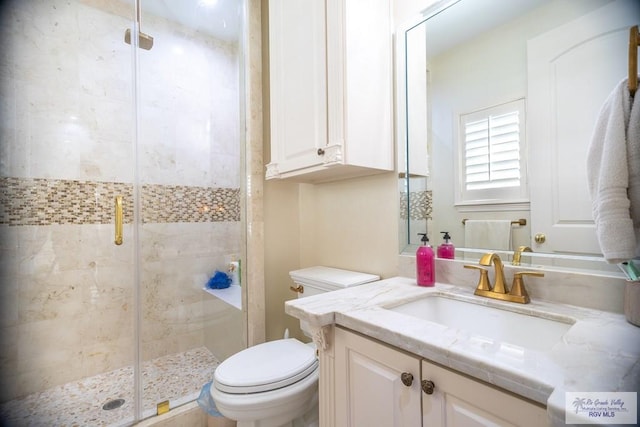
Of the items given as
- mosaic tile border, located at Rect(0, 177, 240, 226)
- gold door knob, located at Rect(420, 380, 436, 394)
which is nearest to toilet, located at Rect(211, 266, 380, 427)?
gold door knob, located at Rect(420, 380, 436, 394)

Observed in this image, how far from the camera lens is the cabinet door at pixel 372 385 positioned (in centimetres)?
66

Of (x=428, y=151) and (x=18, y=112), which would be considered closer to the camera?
(x=428, y=151)

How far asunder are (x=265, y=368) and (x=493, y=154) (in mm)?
1249

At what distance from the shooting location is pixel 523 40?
3.22 ft

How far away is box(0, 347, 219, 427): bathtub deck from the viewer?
4.86 ft

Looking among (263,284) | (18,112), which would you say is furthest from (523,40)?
(18,112)

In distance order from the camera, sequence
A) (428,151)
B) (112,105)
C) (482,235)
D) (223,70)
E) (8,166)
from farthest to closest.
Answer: (223,70) < (112,105) < (8,166) < (428,151) < (482,235)

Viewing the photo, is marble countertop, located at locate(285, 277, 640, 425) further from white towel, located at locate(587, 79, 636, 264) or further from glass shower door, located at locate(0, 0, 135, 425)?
glass shower door, located at locate(0, 0, 135, 425)

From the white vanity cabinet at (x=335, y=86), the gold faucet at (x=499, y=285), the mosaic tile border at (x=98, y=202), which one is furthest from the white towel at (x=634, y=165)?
the mosaic tile border at (x=98, y=202)

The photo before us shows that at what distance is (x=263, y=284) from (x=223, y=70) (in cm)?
162

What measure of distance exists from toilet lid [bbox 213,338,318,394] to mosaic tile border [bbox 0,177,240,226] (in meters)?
1.03

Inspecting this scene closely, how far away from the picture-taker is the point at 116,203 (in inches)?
71.2

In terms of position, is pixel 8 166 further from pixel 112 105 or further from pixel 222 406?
pixel 222 406

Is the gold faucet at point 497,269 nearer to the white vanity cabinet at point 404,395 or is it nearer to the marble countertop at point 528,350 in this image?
the marble countertop at point 528,350
